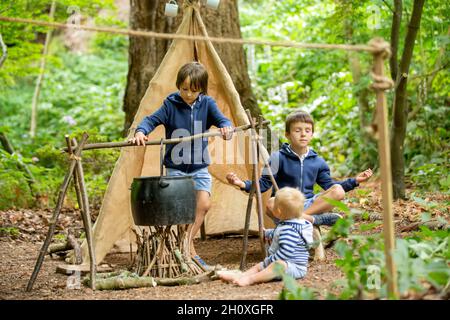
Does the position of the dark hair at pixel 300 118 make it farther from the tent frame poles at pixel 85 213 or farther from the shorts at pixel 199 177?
the tent frame poles at pixel 85 213

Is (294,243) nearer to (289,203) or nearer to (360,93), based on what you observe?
(289,203)

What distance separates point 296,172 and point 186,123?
867 millimetres

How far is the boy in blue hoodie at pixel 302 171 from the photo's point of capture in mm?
4398

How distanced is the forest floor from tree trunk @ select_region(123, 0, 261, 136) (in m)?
1.44

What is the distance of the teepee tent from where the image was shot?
4.82 meters

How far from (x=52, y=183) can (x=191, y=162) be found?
13.3 ft

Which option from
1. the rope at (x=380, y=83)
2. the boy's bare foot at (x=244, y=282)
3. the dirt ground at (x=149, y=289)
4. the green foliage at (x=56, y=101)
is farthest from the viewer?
the green foliage at (x=56, y=101)

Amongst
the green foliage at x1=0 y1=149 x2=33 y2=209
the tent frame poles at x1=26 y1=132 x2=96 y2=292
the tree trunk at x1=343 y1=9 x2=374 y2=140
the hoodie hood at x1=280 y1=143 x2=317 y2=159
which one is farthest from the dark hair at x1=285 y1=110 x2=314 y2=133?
the tree trunk at x1=343 y1=9 x2=374 y2=140

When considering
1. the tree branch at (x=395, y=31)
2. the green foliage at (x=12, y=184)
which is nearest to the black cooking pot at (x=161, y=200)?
the tree branch at (x=395, y=31)

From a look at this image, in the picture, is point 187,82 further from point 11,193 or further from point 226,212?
point 11,193

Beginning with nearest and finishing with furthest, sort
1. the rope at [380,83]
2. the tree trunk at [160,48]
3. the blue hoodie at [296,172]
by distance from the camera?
the rope at [380,83] < the blue hoodie at [296,172] < the tree trunk at [160,48]

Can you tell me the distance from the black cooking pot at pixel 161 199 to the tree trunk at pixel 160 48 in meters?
2.61

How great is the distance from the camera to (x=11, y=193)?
7.80m
